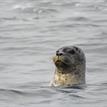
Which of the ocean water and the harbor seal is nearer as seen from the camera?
the ocean water

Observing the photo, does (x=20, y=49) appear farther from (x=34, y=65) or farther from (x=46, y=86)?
(x=46, y=86)

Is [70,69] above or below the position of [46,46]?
below

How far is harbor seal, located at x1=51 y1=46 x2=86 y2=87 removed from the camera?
14820 mm

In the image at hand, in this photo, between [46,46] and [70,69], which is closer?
[70,69]

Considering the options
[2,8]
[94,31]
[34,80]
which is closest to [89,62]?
[34,80]

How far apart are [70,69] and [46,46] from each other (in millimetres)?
5371

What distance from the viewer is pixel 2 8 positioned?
88.7 feet

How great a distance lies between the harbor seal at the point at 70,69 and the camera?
48.6 ft

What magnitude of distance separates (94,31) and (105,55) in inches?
138

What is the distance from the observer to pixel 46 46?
67.1 ft

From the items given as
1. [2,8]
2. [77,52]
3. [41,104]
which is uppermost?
[2,8]

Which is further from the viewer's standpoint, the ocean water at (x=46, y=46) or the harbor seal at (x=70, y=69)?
the harbor seal at (x=70, y=69)

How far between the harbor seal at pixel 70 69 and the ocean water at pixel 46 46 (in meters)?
0.27

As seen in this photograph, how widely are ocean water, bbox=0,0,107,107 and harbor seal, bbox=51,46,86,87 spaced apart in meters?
0.27
